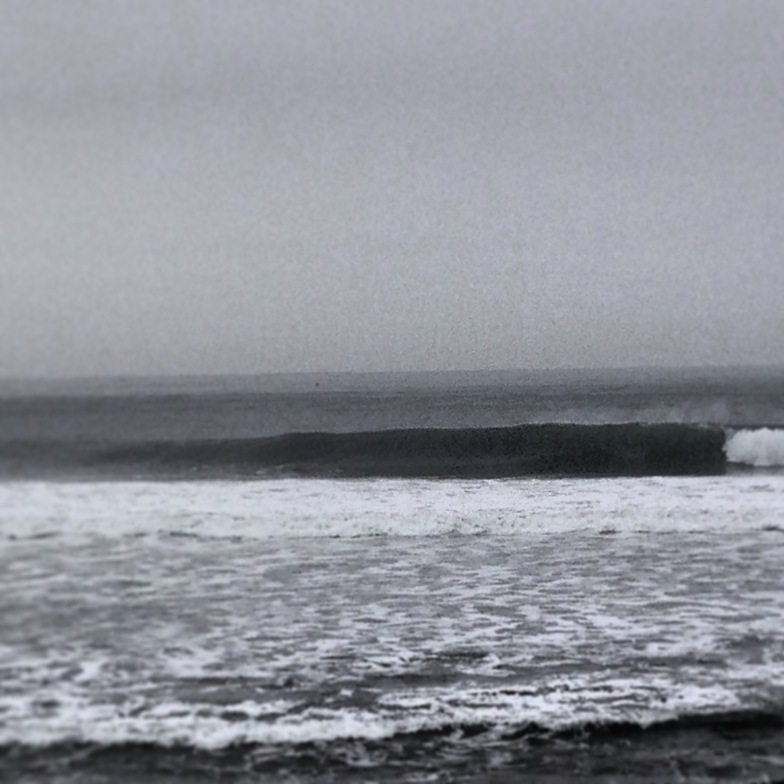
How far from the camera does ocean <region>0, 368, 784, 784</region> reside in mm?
1188

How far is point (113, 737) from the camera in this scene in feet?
3.91

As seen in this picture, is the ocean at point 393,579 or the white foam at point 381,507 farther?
the white foam at point 381,507

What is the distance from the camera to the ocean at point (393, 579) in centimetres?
119

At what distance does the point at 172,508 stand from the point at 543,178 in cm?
105

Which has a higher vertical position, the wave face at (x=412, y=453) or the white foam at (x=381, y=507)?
the wave face at (x=412, y=453)

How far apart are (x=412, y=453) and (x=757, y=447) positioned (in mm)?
944

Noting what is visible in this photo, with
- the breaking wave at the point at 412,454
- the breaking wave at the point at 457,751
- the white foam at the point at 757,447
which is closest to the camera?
the breaking wave at the point at 457,751

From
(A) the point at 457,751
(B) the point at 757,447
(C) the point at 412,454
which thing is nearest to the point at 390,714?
(A) the point at 457,751

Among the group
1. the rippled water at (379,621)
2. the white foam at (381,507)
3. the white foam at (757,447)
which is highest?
the white foam at (757,447)

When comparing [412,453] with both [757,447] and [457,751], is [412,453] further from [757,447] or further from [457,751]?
[757,447]

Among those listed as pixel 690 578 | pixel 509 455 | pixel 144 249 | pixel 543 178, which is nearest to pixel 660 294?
pixel 543 178

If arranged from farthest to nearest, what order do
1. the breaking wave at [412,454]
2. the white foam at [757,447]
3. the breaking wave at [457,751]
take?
the white foam at [757,447], the breaking wave at [412,454], the breaking wave at [457,751]

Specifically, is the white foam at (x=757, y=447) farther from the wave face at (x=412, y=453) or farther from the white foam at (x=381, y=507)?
the wave face at (x=412, y=453)

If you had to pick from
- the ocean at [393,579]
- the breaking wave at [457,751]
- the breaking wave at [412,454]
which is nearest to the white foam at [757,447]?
the ocean at [393,579]
